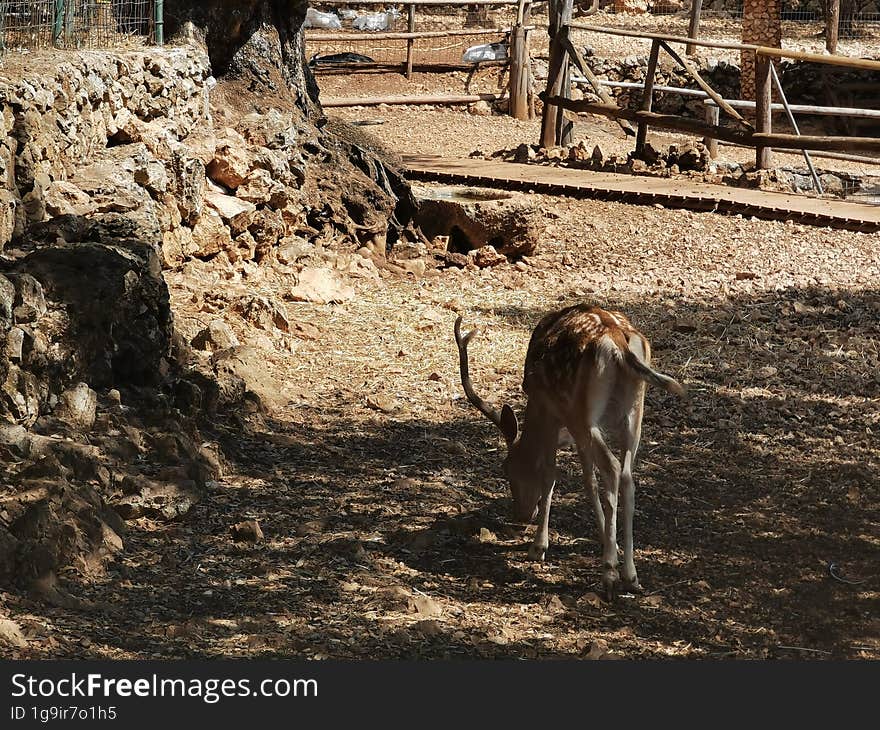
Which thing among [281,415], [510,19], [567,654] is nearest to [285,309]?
[281,415]

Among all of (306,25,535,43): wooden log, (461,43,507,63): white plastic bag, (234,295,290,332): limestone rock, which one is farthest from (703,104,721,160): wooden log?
(234,295,290,332): limestone rock

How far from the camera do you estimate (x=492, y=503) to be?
20.8ft

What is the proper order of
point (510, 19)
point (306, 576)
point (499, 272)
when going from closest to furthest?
point (306, 576) < point (499, 272) < point (510, 19)

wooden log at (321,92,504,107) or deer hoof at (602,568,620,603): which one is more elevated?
wooden log at (321,92,504,107)

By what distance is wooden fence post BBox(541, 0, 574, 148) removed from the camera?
54.2 ft

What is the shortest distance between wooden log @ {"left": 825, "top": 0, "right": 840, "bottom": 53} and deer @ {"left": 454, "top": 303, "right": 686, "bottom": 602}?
24.6 meters

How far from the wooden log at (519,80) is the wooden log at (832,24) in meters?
10.3

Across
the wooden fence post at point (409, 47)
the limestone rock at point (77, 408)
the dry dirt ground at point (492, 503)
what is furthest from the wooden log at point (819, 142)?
the wooden fence post at point (409, 47)

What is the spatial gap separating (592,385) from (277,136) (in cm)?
665

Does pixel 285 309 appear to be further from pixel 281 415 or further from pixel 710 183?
pixel 710 183

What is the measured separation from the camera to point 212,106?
11.5 meters

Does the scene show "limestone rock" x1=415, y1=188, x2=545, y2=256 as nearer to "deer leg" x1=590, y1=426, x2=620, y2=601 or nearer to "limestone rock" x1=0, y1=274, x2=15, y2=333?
"deer leg" x1=590, y1=426, x2=620, y2=601

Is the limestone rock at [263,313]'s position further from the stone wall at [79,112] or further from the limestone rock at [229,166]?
the limestone rock at [229,166]

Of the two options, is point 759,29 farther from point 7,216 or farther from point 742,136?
point 7,216
